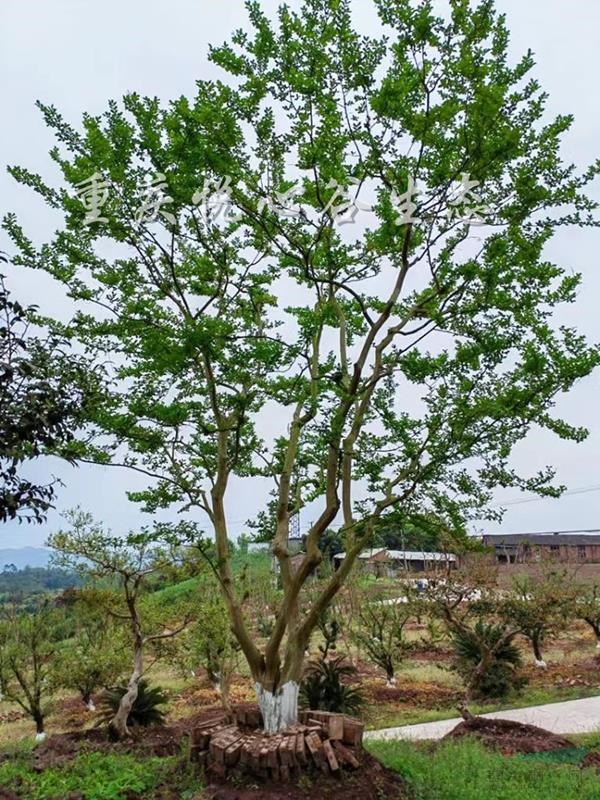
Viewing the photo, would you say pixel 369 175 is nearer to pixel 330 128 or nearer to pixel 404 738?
pixel 330 128

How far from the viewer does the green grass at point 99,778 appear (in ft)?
13.6

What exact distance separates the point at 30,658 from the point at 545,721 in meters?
5.89

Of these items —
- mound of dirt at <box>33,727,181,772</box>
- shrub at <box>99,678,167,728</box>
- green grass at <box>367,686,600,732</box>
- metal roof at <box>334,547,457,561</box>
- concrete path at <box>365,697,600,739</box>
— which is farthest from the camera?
metal roof at <box>334,547,457,561</box>

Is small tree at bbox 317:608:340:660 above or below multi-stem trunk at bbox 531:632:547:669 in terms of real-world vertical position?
above

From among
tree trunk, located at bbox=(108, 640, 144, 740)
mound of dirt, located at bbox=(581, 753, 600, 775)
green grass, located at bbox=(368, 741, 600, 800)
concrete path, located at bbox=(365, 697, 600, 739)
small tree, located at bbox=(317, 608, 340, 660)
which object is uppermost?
small tree, located at bbox=(317, 608, 340, 660)

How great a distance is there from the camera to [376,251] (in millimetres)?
5082

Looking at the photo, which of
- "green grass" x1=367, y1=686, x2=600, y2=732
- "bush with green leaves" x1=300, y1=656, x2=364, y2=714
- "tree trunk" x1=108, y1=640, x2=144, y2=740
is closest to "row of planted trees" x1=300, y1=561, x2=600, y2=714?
"green grass" x1=367, y1=686, x2=600, y2=732

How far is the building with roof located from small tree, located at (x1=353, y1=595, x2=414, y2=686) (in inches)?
91.1

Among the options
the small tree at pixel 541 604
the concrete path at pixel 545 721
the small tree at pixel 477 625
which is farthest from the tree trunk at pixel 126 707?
the small tree at pixel 541 604

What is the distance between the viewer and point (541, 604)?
8188 millimetres

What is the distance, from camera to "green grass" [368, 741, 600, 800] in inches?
160

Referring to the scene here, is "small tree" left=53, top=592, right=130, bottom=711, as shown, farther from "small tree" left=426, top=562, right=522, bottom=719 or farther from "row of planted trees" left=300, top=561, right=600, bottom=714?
"small tree" left=426, top=562, right=522, bottom=719

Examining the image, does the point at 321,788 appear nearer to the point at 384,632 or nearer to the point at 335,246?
the point at 335,246

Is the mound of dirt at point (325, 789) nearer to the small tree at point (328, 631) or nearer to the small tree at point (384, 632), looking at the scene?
the small tree at point (328, 631)
